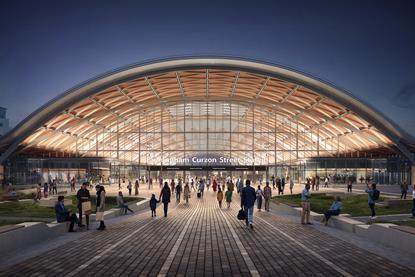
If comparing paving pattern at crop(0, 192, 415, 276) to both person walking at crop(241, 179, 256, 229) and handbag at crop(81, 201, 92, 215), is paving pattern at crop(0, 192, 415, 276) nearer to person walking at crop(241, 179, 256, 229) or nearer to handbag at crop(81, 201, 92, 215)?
person walking at crop(241, 179, 256, 229)

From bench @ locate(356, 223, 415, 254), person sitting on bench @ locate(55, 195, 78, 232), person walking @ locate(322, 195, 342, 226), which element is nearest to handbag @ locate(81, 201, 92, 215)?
person sitting on bench @ locate(55, 195, 78, 232)

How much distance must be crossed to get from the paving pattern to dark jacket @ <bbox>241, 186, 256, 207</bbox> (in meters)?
1.18

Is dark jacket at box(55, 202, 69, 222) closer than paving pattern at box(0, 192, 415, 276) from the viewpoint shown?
No

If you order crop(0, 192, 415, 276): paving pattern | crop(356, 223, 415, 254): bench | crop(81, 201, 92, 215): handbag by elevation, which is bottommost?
crop(0, 192, 415, 276): paving pattern

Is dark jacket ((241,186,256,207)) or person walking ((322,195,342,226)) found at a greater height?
dark jacket ((241,186,256,207))

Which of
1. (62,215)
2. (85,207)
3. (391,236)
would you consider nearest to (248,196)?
(391,236)

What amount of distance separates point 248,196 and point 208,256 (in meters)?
5.88

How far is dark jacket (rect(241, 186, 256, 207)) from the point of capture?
50.5 ft

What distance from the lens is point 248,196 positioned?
50.9 feet

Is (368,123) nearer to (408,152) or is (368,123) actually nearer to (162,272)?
(408,152)

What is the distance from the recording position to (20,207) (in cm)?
2456

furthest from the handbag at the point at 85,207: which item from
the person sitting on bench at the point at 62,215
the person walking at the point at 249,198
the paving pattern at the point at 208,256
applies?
the person walking at the point at 249,198

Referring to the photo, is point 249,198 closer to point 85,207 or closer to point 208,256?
point 85,207

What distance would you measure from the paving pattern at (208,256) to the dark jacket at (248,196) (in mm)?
1178
